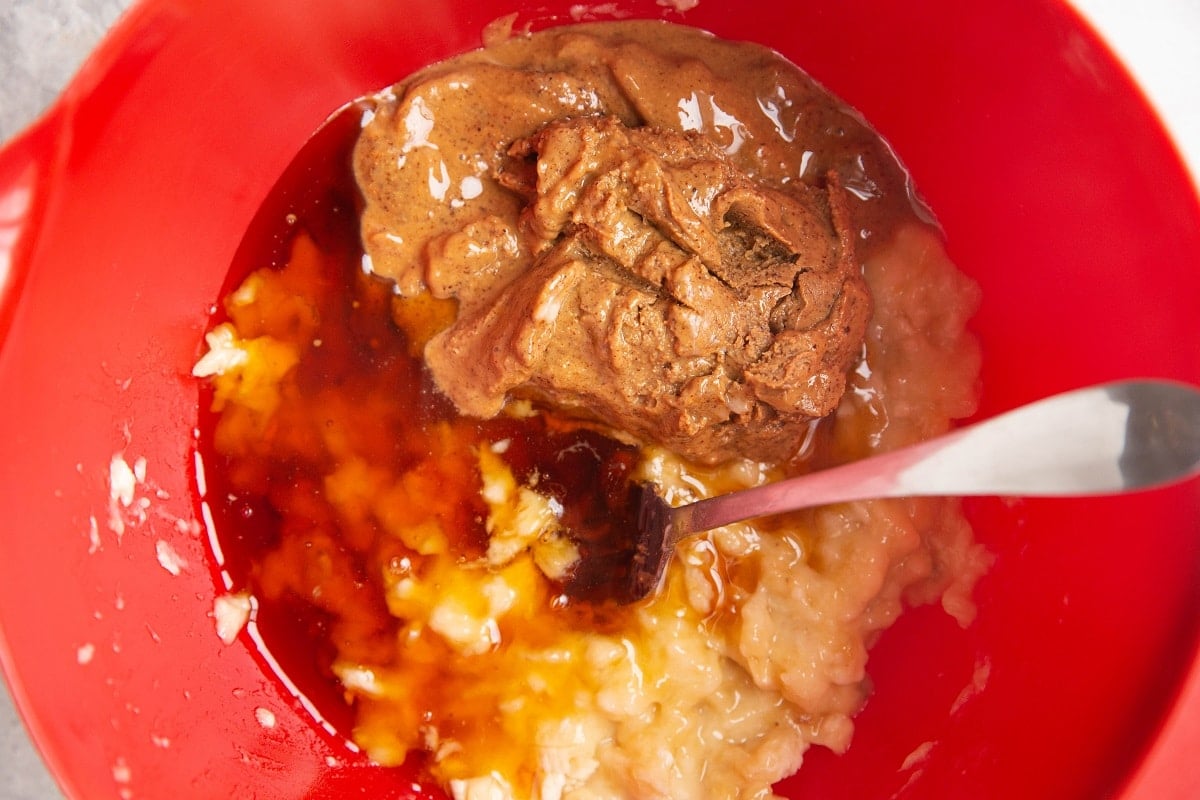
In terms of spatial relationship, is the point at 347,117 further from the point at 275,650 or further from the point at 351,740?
the point at 351,740

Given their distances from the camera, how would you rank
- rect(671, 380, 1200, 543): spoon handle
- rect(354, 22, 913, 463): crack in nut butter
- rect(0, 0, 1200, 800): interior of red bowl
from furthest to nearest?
rect(354, 22, 913, 463): crack in nut butter < rect(0, 0, 1200, 800): interior of red bowl < rect(671, 380, 1200, 543): spoon handle

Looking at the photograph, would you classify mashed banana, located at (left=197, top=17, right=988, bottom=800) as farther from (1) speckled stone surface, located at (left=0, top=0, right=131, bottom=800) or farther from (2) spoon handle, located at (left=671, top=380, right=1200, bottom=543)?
(1) speckled stone surface, located at (left=0, top=0, right=131, bottom=800)

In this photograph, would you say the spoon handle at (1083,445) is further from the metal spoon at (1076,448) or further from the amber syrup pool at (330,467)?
the amber syrup pool at (330,467)

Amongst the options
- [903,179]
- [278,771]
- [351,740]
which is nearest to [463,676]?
[351,740]

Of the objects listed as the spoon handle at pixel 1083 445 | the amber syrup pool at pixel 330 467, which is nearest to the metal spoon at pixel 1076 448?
the spoon handle at pixel 1083 445

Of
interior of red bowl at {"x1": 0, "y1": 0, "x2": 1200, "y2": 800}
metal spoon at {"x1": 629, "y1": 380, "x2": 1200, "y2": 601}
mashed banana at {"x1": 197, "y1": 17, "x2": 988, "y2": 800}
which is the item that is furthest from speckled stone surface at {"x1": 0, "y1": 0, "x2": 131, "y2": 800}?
metal spoon at {"x1": 629, "y1": 380, "x2": 1200, "y2": 601}
